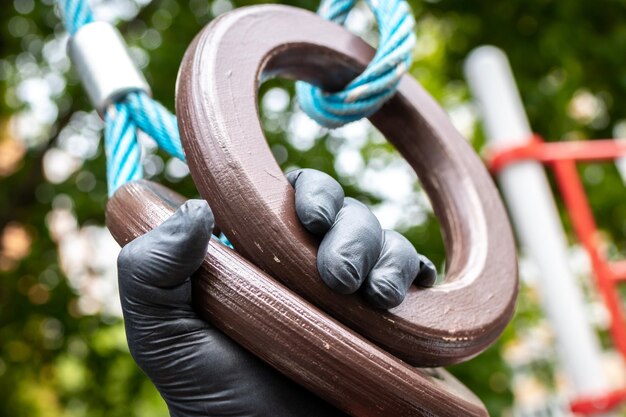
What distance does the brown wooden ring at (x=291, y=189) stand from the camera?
1.86ft

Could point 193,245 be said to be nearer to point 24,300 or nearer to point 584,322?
point 584,322

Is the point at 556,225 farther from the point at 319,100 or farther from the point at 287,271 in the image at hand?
the point at 287,271

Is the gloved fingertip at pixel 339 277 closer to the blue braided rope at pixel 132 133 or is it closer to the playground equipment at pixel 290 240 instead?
the playground equipment at pixel 290 240

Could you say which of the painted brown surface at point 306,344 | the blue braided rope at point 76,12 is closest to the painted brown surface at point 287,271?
the painted brown surface at point 306,344

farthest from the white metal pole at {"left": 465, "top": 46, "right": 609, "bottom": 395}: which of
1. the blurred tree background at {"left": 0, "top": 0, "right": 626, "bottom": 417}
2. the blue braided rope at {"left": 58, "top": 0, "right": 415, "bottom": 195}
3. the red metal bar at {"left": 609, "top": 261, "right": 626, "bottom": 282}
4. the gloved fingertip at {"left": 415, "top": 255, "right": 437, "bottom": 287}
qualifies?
the gloved fingertip at {"left": 415, "top": 255, "right": 437, "bottom": 287}

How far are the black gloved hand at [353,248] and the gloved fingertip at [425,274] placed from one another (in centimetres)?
2

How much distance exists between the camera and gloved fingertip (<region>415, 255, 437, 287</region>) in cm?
63

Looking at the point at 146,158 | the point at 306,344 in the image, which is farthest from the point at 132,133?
the point at 146,158

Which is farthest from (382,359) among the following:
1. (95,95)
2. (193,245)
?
(95,95)

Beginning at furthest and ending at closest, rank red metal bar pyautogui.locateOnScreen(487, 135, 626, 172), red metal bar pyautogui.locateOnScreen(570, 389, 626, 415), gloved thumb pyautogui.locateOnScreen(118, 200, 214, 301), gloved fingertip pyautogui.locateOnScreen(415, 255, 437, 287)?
red metal bar pyautogui.locateOnScreen(487, 135, 626, 172)
red metal bar pyautogui.locateOnScreen(570, 389, 626, 415)
gloved fingertip pyautogui.locateOnScreen(415, 255, 437, 287)
gloved thumb pyautogui.locateOnScreen(118, 200, 214, 301)

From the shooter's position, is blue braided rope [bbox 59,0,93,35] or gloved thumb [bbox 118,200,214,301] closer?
gloved thumb [bbox 118,200,214,301]

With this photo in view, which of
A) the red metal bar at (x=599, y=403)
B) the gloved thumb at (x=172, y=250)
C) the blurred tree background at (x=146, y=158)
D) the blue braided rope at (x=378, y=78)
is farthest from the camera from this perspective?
the blurred tree background at (x=146, y=158)

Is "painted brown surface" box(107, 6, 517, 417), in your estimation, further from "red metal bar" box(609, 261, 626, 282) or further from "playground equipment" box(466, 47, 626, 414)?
"red metal bar" box(609, 261, 626, 282)

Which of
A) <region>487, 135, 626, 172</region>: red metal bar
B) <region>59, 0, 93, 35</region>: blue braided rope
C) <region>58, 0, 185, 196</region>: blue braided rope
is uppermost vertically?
<region>59, 0, 93, 35</region>: blue braided rope
